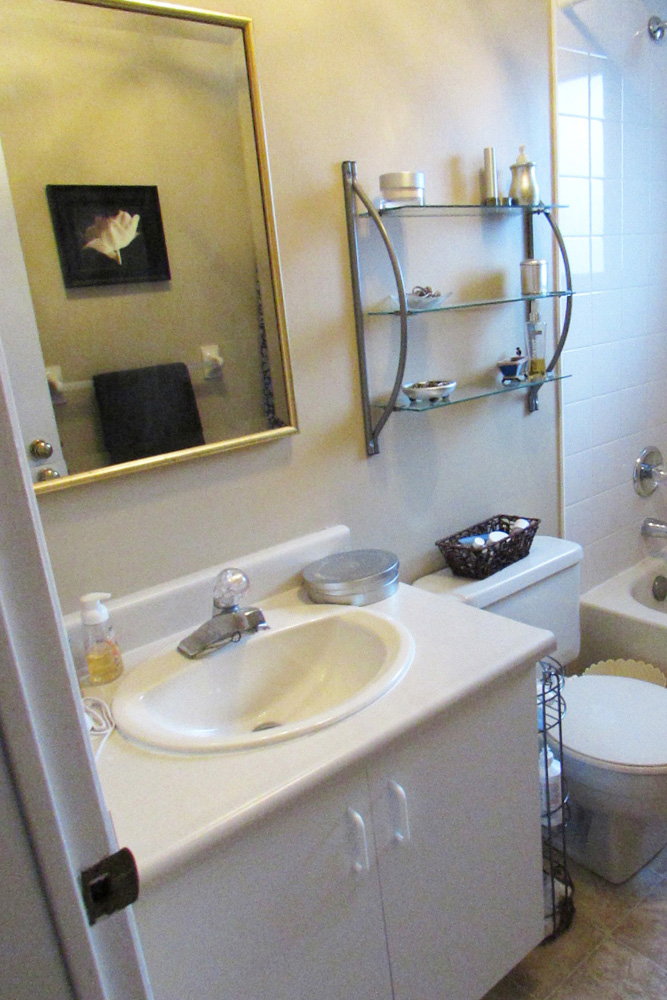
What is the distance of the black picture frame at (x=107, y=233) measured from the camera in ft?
3.68

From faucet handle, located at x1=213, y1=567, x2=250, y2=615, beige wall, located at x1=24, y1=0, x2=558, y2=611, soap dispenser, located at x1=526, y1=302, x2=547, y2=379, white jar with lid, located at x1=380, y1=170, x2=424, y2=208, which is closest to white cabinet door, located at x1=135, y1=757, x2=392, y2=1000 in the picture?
faucet handle, located at x1=213, y1=567, x2=250, y2=615

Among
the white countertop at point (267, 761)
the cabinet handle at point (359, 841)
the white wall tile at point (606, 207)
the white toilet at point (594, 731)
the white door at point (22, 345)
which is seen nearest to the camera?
the white countertop at point (267, 761)

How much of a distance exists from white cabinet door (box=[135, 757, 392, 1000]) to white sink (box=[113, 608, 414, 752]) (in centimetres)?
18

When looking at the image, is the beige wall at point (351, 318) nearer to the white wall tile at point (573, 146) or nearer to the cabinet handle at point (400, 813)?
the white wall tile at point (573, 146)

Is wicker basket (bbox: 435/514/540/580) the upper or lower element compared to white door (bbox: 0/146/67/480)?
lower

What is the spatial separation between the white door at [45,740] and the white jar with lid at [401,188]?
1198 millimetres

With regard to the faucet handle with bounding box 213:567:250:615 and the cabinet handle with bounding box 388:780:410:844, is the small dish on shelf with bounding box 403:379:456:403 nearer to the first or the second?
the faucet handle with bounding box 213:567:250:615

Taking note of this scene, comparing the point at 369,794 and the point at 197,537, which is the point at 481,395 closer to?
the point at 197,537

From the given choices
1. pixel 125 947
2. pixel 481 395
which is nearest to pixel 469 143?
pixel 481 395

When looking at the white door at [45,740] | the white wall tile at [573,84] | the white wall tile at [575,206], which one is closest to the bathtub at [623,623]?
the white wall tile at [575,206]

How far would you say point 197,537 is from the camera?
1.35m

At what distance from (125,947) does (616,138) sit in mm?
2348

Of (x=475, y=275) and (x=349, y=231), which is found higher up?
(x=349, y=231)

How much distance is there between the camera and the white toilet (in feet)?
4.87
